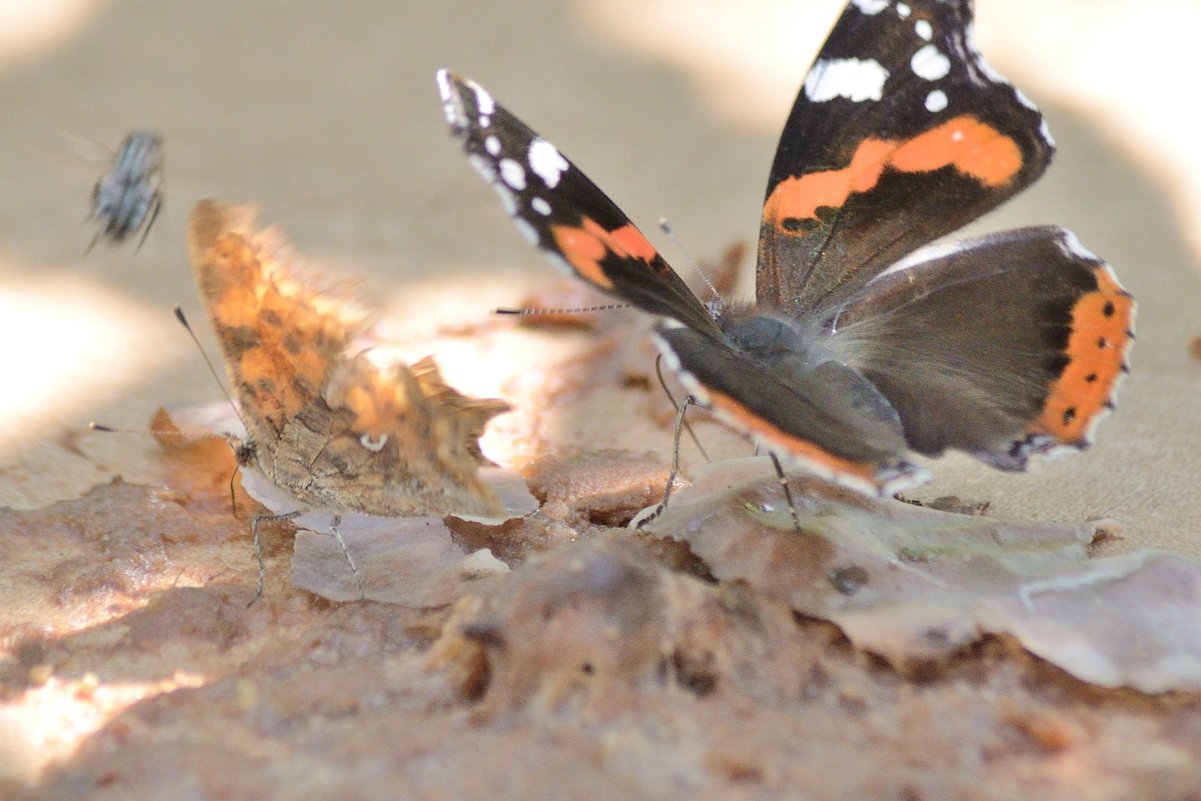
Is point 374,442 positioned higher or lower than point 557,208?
lower

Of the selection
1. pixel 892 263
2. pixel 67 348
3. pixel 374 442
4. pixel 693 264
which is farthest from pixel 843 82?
pixel 67 348

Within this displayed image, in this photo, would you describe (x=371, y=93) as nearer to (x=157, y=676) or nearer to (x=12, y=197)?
(x=12, y=197)

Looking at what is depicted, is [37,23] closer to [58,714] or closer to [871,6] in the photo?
[871,6]

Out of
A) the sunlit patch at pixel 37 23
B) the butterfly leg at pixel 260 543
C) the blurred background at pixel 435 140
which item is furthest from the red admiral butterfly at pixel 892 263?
the sunlit patch at pixel 37 23

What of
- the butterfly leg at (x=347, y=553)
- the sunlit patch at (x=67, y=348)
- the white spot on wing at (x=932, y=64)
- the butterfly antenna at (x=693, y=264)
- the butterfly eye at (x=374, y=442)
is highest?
the white spot on wing at (x=932, y=64)

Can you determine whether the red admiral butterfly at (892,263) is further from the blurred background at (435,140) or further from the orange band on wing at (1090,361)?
the blurred background at (435,140)

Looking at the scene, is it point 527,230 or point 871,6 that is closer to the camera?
point 527,230

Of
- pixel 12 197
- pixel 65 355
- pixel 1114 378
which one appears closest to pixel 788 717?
pixel 1114 378
